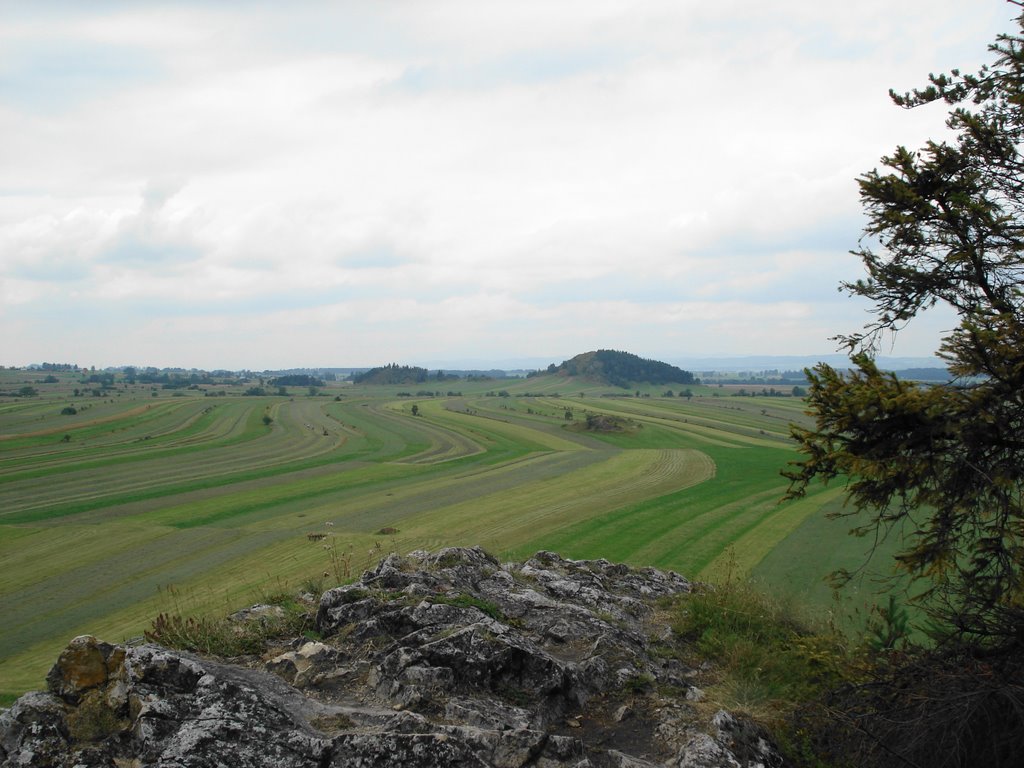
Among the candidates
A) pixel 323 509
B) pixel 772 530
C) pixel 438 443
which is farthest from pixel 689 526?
pixel 438 443

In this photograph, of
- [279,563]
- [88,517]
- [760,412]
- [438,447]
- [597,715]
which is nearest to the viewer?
[597,715]

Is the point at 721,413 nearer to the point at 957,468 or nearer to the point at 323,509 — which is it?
the point at 323,509

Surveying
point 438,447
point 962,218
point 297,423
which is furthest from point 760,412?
point 962,218

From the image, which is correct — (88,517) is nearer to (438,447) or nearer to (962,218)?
(438,447)

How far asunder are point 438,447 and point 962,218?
67062 millimetres

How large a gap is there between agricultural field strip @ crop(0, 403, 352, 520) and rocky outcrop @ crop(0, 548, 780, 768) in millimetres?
42657

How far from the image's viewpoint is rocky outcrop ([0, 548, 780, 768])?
5.71 metres

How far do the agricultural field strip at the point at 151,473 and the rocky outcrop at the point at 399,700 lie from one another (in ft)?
140

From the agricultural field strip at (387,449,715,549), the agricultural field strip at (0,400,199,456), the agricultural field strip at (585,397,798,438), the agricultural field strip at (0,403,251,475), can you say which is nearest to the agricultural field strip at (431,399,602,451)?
the agricultural field strip at (387,449,715,549)

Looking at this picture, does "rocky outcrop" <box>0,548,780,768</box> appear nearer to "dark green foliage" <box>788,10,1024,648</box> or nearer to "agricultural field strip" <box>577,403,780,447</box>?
"dark green foliage" <box>788,10,1024,648</box>

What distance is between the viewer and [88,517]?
38.5 meters

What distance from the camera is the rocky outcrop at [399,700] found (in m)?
5.71

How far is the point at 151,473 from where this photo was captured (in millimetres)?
53406

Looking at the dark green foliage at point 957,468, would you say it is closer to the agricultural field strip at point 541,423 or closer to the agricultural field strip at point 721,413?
the agricultural field strip at point 541,423
